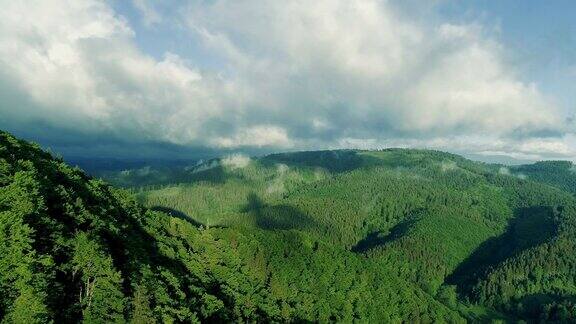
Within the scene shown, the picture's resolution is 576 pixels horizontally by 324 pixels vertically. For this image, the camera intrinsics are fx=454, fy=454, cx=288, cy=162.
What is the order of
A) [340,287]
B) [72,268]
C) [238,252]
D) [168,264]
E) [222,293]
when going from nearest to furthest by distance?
[72,268], [168,264], [222,293], [238,252], [340,287]

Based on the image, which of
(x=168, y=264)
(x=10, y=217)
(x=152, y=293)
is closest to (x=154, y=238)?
(x=168, y=264)

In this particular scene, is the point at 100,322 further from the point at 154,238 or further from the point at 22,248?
the point at 154,238

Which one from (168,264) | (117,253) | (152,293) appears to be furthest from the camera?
(168,264)

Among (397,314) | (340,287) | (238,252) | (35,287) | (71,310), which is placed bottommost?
(397,314)

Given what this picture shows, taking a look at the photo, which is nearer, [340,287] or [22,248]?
[22,248]

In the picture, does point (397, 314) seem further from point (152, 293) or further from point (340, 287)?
point (152, 293)

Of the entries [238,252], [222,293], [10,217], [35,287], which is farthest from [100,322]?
[238,252]

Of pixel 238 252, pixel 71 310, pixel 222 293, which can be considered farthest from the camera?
pixel 238 252

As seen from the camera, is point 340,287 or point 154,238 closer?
point 154,238

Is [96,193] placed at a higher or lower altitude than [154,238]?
higher
